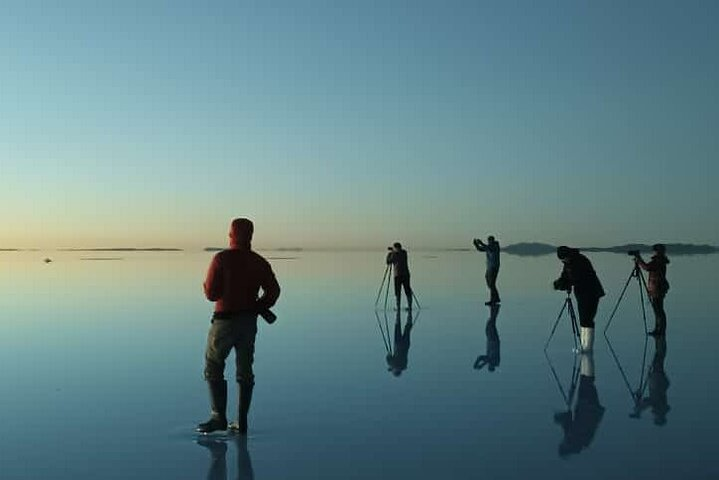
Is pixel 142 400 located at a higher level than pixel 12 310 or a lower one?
lower

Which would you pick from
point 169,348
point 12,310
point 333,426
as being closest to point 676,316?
point 169,348

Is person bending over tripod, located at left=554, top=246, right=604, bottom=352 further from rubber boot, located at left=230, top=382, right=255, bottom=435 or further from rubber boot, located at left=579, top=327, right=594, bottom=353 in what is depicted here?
rubber boot, located at left=230, top=382, right=255, bottom=435

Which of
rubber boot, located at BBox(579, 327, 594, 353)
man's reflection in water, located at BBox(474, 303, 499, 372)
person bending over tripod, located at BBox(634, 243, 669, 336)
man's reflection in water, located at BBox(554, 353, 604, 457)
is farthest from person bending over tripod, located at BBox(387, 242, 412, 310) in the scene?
man's reflection in water, located at BBox(554, 353, 604, 457)

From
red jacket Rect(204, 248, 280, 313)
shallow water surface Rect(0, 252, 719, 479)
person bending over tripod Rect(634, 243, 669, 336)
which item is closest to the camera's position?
shallow water surface Rect(0, 252, 719, 479)

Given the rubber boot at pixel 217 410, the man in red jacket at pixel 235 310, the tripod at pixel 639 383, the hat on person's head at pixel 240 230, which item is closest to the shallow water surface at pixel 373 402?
the tripod at pixel 639 383

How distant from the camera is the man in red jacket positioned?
632 cm

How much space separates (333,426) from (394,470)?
1.38 m

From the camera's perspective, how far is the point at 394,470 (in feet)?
17.4

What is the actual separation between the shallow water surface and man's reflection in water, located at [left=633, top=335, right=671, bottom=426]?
4 cm

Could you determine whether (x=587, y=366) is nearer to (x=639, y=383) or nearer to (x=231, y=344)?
(x=639, y=383)

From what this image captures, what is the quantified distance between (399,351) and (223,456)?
19.6 ft

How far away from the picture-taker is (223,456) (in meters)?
5.65

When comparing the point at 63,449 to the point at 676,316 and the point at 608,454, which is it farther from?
the point at 676,316

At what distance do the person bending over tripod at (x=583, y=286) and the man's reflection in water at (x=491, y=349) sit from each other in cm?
136
